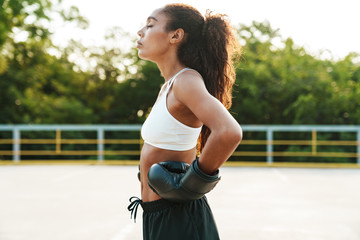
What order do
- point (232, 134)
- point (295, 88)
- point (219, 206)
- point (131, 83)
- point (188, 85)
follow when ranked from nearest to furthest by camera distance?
point (232, 134) < point (188, 85) < point (219, 206) < point (295, 88) < point (131, 83)

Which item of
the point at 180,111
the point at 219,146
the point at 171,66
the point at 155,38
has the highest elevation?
the point at 155,38

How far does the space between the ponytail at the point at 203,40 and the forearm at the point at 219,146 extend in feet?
1.21

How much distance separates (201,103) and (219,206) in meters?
4.85

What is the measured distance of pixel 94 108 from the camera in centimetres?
2788

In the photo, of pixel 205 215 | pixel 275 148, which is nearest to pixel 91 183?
pixel 205 215

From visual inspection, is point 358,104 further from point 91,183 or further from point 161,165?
point 161,165

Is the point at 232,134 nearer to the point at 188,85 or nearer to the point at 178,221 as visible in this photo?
the point at 188,85

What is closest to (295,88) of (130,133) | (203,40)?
(130,133)

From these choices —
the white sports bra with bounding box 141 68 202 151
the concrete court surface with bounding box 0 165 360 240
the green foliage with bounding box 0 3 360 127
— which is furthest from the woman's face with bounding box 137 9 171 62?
the green foliage with bounding box 0 3 360 127

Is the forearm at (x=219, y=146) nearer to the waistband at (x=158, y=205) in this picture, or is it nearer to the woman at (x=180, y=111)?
the woman at (x=180, y=111)

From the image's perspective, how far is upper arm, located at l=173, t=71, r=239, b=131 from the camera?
1.50m

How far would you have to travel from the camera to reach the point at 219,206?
20.4ft

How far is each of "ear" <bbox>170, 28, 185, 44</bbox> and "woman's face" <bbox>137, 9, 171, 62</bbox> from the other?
0.02 m

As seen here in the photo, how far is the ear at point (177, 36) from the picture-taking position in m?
1.75
